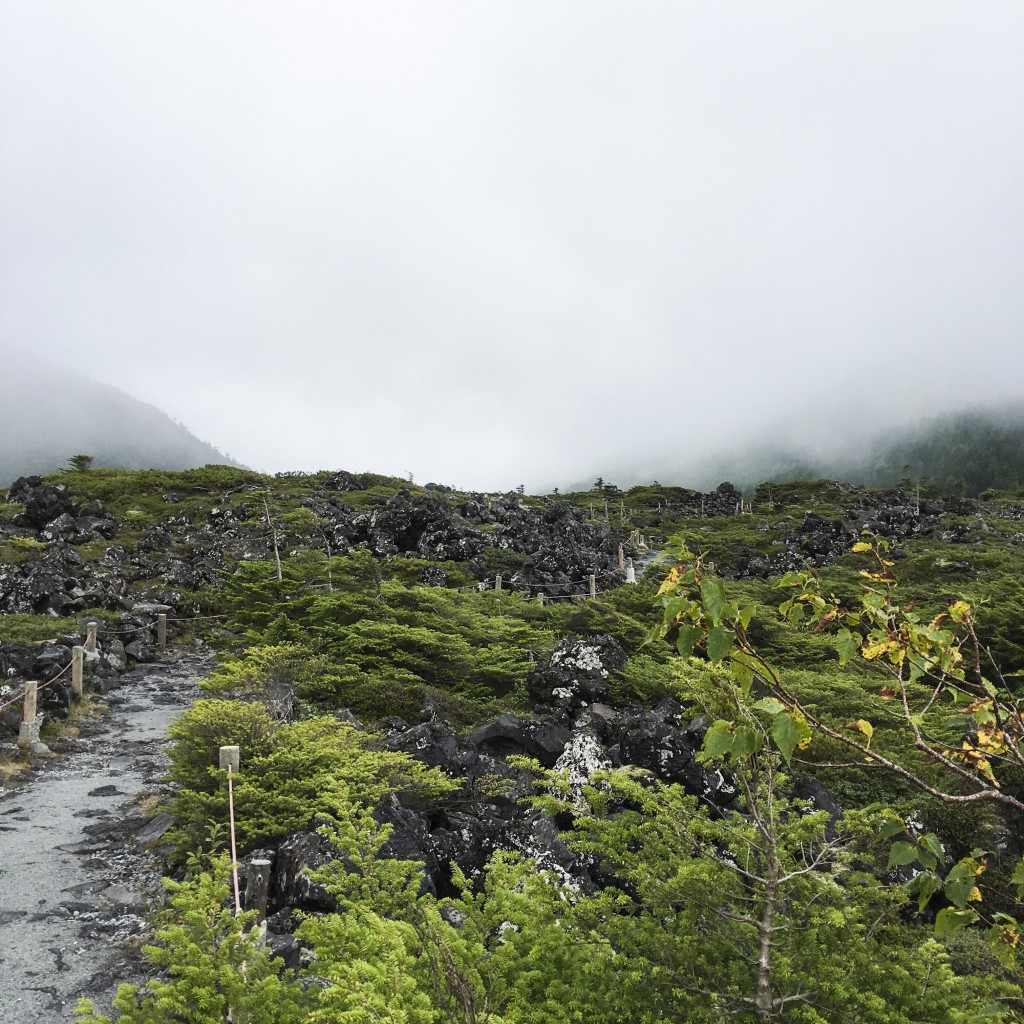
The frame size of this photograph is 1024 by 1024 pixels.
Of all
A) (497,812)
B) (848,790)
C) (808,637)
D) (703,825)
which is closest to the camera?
(703,825)

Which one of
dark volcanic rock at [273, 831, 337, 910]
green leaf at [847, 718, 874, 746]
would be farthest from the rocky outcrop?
green leaf at [847, 718, 874, 746]

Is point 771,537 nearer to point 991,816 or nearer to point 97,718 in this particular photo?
point 991,816

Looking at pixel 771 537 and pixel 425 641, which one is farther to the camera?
pixel 771 537

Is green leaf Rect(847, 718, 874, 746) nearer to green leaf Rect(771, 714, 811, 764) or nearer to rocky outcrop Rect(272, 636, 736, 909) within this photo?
green leaf Rect(771, 714, 811, 764)

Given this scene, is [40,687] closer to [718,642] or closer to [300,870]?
[300,870]

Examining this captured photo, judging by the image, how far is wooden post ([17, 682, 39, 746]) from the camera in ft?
39.6

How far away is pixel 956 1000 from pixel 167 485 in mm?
61073

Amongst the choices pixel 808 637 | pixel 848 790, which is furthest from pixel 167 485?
pixel 848 790

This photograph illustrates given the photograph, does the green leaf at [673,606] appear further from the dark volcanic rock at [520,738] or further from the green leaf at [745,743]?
the dark volcanic rock at [520,738]

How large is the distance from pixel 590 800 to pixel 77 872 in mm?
7410

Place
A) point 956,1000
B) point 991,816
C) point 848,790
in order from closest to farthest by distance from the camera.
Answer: point 956,1000 → point 991,816 → point 848,790

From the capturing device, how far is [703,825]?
4270 millimetres

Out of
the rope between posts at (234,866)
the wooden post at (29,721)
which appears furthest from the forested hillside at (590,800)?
the wooden post at (29,721)

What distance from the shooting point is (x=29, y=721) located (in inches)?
482
